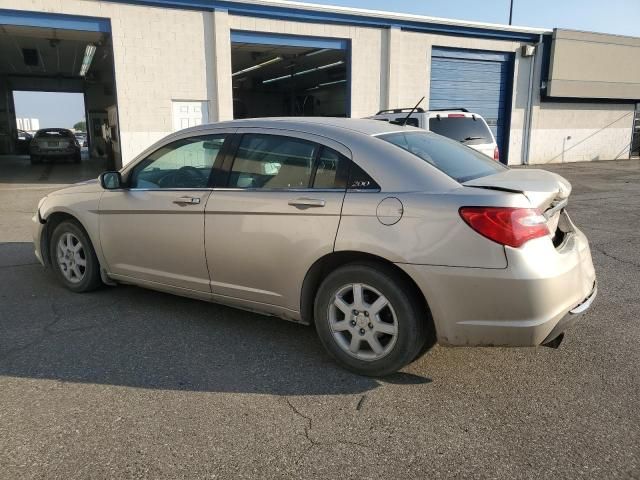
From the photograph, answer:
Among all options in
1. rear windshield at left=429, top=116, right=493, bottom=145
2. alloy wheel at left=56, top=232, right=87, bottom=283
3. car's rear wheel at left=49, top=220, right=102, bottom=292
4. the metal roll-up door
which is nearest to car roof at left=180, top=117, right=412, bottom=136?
car's rear wheel at left=49, top=220, right=102, bottom=292

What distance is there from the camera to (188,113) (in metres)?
15.2

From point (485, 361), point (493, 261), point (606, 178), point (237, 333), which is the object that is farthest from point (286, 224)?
point (606, 178)

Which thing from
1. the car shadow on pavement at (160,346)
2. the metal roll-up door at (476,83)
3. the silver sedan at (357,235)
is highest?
the metal roll-up door at (476,83)

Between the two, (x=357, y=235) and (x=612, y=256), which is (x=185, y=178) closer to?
(x=357, y=235)

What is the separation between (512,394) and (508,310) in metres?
0.60

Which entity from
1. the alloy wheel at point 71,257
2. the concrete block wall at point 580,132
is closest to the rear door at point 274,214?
the alloy wheel at point 71,257

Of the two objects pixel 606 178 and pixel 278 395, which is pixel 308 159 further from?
pixel 606 178

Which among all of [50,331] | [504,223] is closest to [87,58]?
[50,331]

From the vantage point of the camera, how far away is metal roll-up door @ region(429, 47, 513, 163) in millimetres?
18984

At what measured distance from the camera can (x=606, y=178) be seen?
54.5 ft

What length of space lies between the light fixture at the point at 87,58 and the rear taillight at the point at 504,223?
66.2 ft

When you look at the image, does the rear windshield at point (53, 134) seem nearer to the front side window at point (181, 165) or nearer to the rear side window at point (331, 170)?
the front side window at point (181, 165)

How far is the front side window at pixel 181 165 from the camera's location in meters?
4.12

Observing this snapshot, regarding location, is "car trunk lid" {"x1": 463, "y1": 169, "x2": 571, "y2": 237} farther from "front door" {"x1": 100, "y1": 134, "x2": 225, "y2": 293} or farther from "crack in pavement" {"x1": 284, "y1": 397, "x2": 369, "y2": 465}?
"front door" {"x1": 100, "y1": 134, "x2": 225, "y2": 293}
